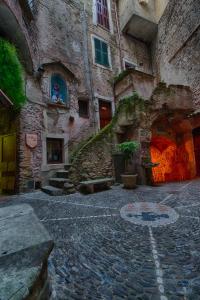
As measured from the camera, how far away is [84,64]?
12.1 m

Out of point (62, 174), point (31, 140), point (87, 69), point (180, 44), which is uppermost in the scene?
point (180, 44)

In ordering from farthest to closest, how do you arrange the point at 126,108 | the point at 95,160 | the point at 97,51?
the point at 97,51, the point at 126,108, the point at 95,160

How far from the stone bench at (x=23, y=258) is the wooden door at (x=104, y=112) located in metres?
11.4

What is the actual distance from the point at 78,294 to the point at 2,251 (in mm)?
1060

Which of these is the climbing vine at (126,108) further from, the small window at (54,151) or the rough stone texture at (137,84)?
the rough stone texture at (137,84)

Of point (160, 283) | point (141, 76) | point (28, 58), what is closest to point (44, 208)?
point (160, 283)

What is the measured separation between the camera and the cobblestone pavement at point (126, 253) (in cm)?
177

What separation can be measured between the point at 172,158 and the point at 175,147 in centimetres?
79

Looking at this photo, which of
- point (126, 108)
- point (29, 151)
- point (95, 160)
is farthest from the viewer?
point (126, 108)

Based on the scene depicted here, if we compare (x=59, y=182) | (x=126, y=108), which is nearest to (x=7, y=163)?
(x=59, y=182)

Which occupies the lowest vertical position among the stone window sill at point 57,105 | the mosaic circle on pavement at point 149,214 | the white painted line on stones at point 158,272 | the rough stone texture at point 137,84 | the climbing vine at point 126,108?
the white painted line on stones at point 158,272

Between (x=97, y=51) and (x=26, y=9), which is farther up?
(x=97, y=51)

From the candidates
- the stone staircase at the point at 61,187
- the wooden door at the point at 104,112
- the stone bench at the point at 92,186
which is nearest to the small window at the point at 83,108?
the wooden door at the point at 104,112

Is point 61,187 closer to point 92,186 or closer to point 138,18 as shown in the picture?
point 92,186
